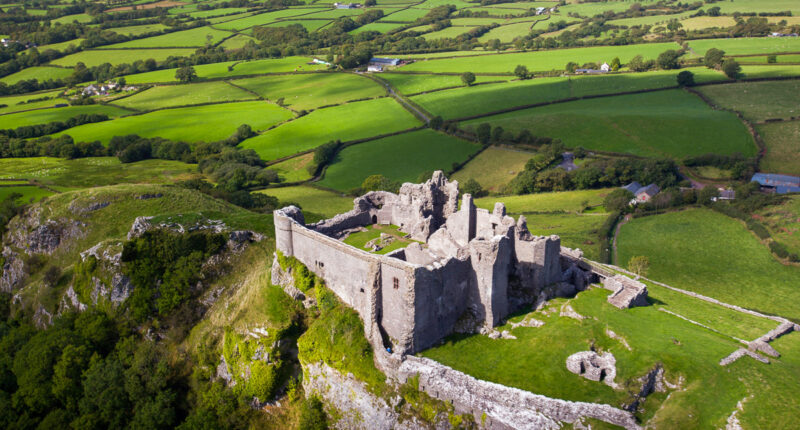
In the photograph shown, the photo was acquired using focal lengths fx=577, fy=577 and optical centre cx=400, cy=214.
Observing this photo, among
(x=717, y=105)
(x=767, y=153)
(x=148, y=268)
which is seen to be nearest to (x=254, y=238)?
(x=148, y=268)

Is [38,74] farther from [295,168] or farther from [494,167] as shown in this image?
[494,167]

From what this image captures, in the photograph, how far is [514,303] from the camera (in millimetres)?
39219

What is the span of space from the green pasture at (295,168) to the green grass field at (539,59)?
195 feet

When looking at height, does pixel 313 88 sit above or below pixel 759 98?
below

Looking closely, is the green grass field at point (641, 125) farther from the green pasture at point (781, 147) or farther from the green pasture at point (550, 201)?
the green pasture at point (550, 201)

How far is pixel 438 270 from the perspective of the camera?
116ft

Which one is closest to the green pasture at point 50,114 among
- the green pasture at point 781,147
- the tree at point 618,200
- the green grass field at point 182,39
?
the green grass field at point 182,39

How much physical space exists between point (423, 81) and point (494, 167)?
51203 mm

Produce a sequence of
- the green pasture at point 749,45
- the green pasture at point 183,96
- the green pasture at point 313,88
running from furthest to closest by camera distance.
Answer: the green pasture at point 749,45 < the green pasture at point 183,96 < the green pasture at point 313,88

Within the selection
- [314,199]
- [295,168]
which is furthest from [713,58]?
[314,199]

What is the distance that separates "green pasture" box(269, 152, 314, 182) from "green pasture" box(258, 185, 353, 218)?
136 inches

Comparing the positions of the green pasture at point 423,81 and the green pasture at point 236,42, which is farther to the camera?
the green pasture at point 236,42

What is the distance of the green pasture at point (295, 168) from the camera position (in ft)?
321

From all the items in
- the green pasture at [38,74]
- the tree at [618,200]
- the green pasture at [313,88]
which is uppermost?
the green pasture at [38,74]
